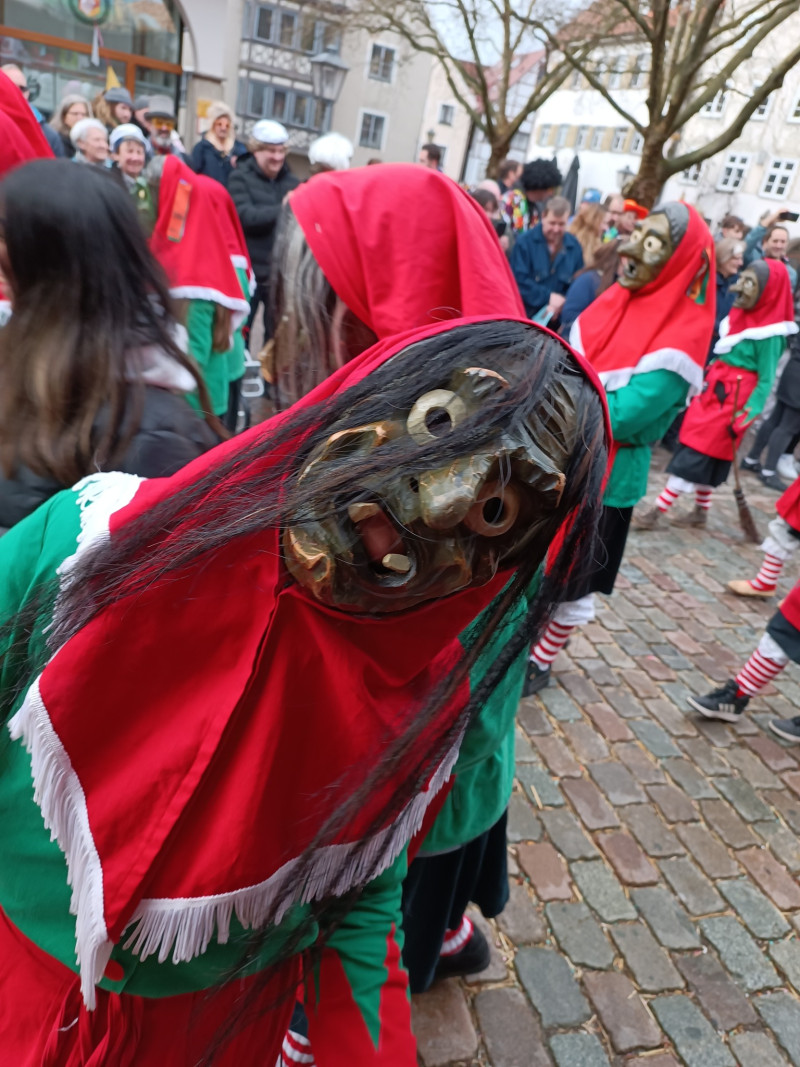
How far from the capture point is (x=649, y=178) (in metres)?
7.93

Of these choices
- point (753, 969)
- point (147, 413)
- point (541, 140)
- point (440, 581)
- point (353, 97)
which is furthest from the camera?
point (541, 140)

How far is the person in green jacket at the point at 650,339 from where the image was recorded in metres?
3.12

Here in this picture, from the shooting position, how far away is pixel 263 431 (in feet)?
3.01

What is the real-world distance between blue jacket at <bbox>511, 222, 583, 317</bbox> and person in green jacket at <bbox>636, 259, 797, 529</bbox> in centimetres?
147

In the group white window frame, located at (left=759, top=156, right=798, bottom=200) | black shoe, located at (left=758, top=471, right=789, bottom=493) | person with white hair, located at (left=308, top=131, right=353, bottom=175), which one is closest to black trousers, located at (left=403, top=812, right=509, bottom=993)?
person with white hair, located at (left=308, top=131, right=353, bottom=175)

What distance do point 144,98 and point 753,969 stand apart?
9323mm

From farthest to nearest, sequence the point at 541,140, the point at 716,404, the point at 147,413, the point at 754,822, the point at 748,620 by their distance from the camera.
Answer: the point at 541,140 → the point at 716,404 → the point at 748,620 → the point at 754,822 → the point at 147,413

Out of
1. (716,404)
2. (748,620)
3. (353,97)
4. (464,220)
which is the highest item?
(353,97)

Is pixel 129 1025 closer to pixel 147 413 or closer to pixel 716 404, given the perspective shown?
pixel 147 413

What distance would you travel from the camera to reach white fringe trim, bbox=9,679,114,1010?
0.93 meters

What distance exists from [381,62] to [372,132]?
203cm

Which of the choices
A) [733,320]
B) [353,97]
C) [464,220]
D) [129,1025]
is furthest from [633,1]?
[353,97]

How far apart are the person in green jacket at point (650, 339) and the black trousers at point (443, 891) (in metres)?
1.41

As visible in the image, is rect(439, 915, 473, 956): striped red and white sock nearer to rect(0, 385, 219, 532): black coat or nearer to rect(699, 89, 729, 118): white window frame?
rect(0, 385, 219, 532): black coat
